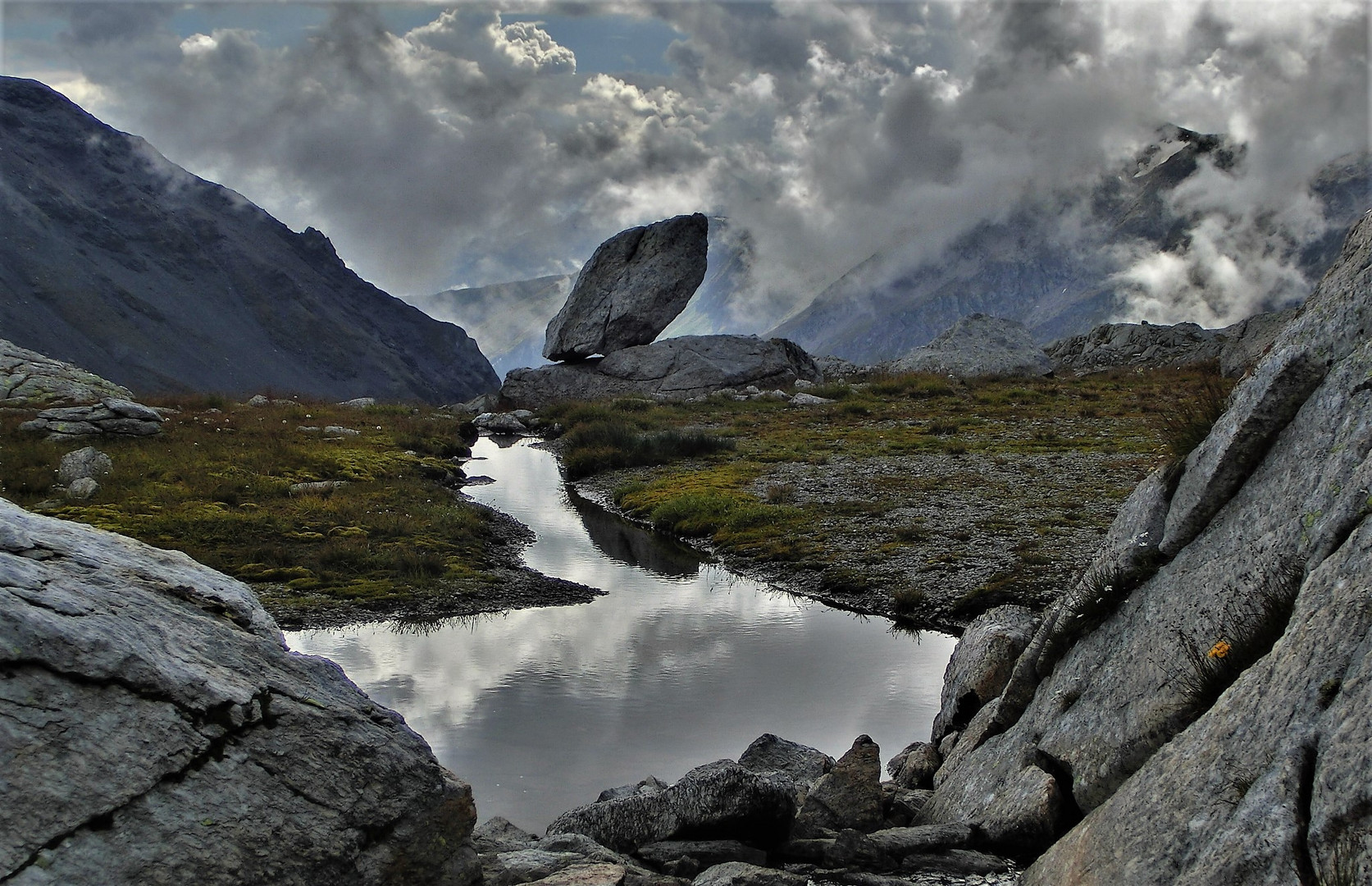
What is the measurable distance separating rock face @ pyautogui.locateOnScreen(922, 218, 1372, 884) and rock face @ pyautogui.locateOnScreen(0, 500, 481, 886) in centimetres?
521

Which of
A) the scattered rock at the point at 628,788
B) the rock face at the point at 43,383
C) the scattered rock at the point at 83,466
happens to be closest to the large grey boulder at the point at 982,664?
the scattered rock at the point at 628,788

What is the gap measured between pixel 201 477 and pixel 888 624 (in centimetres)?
2538

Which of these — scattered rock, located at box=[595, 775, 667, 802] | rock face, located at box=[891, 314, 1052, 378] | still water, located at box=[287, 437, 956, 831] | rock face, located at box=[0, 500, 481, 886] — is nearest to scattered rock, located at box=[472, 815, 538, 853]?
rock face, located at box=[0, 500, 481, 886]

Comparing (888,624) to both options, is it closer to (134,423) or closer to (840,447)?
(840,447)

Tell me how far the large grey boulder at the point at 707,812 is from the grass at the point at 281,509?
52.3 feet

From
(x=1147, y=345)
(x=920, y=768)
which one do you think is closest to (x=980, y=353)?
(x=1147, y=345)

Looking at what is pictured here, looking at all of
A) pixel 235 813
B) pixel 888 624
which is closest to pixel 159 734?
pixel 235 813

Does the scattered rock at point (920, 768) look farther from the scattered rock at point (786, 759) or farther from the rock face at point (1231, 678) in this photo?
the rock face at point (1231, 678)

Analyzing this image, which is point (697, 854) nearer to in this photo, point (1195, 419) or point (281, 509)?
point (1195, 419)

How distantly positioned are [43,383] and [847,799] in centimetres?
6249

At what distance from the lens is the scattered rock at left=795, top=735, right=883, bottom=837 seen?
10.4 metres

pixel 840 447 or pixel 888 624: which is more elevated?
pixel 840 447

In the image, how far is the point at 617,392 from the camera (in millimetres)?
81625

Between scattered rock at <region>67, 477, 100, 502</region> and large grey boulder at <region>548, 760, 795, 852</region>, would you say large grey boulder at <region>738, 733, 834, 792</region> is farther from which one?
scattered rock at <region>67, 477, 100, 502</region>
